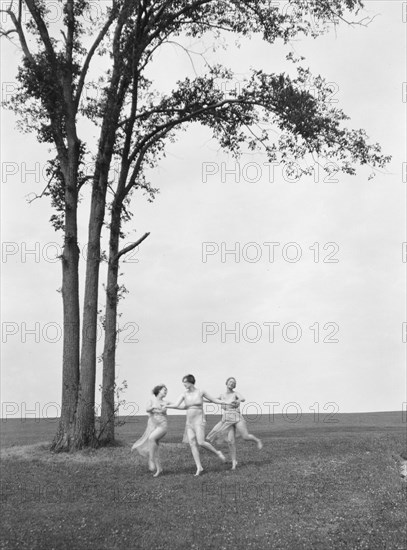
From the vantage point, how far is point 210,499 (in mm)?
18984

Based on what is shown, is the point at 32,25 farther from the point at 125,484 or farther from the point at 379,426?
the point at 379,426

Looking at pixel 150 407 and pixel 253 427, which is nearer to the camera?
pixel 150 407

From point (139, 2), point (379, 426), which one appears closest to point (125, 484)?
point (139, 2)

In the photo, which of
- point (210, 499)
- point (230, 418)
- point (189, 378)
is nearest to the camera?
point (210, 499)

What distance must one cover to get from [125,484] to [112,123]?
43.7 feet

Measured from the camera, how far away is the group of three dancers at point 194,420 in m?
20.7

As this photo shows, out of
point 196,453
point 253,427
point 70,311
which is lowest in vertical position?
point 253,427

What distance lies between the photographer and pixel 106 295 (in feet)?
91.5

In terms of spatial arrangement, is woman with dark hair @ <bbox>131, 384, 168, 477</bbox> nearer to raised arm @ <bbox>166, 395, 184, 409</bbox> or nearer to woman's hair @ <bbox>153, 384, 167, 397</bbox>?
woman's hair @ <bbox>153, 384, 167, 397</bbox>

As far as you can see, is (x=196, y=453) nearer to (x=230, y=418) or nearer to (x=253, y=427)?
(x=230, y=418)

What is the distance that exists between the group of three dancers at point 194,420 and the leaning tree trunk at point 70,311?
19.4 ft

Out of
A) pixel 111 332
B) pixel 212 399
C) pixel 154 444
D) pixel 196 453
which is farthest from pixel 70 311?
pixel 196 453

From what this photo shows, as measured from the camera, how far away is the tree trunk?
2716 cm

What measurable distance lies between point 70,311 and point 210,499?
10.9 meters
